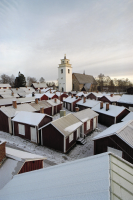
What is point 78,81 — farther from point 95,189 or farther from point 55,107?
point 95,189

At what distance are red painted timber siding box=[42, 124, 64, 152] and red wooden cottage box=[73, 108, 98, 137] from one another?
5246 millimetres

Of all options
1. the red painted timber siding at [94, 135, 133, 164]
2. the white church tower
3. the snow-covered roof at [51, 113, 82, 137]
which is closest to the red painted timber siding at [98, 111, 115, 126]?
the snow-covered roof at [51, 113, 82, 137]

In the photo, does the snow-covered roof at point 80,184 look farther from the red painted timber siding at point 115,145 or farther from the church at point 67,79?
the church at point 67,79

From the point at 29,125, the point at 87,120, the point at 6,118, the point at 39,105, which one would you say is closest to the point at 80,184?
the point at 29,125

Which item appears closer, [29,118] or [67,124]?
[67,124]

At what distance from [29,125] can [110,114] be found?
1478 centimetres

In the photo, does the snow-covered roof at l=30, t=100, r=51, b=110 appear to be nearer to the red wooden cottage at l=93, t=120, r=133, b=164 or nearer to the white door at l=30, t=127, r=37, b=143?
the white door at l=30, t=127, r=37, b=143

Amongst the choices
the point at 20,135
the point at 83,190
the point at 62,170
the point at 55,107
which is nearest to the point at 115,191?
the point at 83,190

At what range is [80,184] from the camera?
398 centimetres

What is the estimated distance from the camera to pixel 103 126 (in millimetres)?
24281

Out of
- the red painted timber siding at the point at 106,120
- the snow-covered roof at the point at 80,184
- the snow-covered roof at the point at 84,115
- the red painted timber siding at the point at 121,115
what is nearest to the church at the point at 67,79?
the red painted timber siding at the point at 106,120

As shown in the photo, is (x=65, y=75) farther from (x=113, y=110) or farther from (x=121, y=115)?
(x=121, y=115)

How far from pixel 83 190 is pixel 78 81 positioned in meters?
65.3

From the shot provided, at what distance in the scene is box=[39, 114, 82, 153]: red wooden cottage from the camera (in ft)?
48.4
